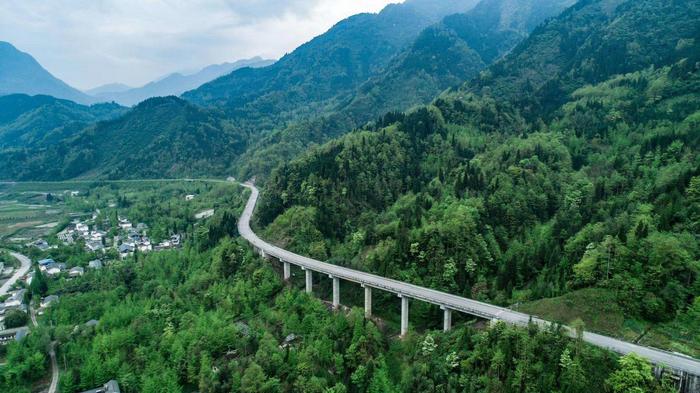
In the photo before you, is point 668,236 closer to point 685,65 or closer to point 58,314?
point 685,65

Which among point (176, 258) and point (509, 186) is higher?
point (509, 186)

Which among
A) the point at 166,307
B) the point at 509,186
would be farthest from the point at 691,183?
the point at 166,307

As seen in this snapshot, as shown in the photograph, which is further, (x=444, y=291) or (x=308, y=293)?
(x=308, y=293)

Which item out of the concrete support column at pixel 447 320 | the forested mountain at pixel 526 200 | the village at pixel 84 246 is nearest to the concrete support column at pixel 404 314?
the concrete support column at pixel 447 320

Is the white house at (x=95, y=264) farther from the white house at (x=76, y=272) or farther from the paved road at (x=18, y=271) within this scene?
the paved road at (x=18, y=271)

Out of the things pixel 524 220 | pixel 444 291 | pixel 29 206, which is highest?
pixel 524 220

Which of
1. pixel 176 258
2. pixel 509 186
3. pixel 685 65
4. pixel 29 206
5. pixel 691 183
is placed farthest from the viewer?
pixel 29 206

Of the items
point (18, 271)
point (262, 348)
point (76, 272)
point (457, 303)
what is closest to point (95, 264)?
point (76, 272)

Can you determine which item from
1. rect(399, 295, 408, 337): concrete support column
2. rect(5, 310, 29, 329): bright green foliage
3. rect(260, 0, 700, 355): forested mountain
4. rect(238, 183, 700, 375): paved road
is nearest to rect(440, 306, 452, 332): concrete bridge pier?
rect(238, 183, 700, 375): paved road
